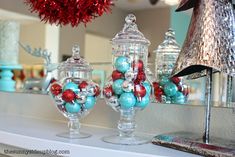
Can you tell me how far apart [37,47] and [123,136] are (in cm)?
79

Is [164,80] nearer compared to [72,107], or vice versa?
[72,107]

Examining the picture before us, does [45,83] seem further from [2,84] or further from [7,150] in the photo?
[7,150]

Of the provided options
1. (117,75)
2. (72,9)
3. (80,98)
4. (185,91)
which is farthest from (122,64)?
(72,9)

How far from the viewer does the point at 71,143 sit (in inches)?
29.3

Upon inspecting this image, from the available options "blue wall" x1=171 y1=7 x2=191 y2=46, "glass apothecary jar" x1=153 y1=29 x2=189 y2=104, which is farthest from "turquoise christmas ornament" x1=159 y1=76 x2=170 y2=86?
"blue wall" x1=171 y1=7 x2=191 y2=46

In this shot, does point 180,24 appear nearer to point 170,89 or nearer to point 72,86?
point 170,89

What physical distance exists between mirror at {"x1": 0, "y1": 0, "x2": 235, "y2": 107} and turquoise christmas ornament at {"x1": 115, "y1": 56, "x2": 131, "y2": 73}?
0.73 ft

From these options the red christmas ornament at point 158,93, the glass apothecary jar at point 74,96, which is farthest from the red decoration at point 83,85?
the red christmas ornament at point 158,93

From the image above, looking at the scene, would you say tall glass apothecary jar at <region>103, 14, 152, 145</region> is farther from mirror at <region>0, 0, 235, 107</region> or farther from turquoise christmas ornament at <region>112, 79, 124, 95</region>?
mirror at <region>0, 0, 235, 107</region>

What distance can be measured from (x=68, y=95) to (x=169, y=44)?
357mm

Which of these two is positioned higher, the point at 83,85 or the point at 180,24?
the point at 180,24

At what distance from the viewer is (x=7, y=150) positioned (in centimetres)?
90

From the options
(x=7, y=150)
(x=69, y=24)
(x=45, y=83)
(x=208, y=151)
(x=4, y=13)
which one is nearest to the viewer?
(x=208, y=151)

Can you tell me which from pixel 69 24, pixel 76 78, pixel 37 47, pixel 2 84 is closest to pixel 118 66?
pixel 76 78
